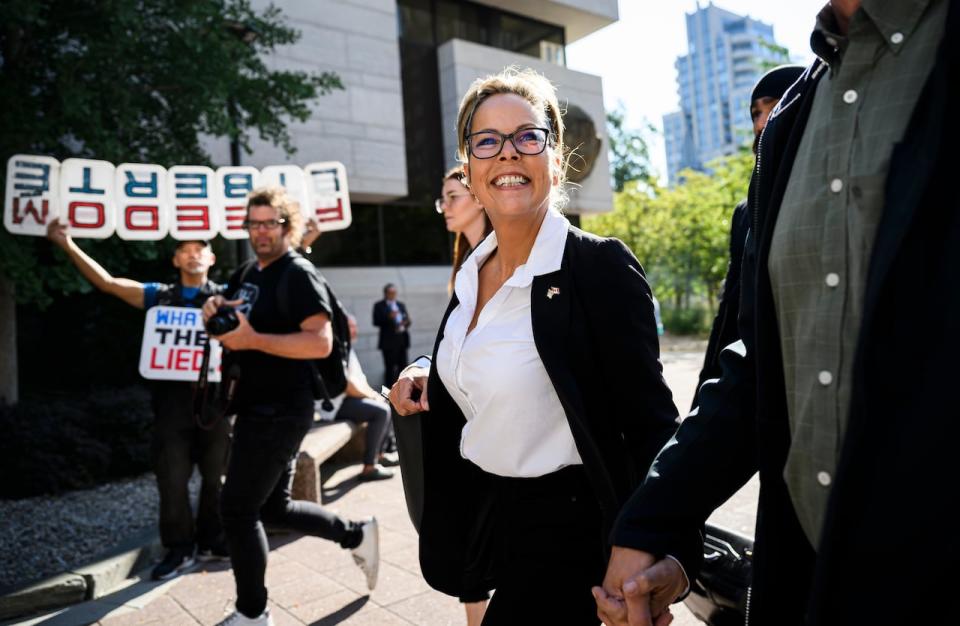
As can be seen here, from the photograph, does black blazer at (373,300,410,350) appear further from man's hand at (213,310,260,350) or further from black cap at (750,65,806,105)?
black cap at (750,65,806,105)

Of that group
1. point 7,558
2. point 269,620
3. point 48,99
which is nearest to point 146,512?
point 7,558

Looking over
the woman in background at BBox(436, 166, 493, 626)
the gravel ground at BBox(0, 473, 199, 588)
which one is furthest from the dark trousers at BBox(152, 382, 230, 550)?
the woman in background at BBox(436, 166, 493, 626)

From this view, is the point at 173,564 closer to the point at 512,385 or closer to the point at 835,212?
the point at 512,385

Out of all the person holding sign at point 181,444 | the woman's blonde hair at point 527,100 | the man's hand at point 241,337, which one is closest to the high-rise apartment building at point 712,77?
the person holding sign at point 181,444

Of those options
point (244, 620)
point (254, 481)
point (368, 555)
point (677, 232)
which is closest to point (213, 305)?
point (254, 481)

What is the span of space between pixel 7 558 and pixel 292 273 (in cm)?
322

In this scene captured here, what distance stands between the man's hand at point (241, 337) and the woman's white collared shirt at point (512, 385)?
5.41 ft

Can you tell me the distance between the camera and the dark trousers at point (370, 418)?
24.1 ft

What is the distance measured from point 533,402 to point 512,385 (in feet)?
0.23

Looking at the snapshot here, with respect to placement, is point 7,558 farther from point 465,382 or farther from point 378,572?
point 465,382

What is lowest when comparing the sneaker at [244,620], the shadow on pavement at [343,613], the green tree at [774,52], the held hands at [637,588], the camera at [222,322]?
the shadow on pavement at [343,613]

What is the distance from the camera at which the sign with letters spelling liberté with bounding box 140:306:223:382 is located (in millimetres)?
5184

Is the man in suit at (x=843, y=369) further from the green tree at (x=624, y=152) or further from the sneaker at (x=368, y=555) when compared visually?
the green tree at (x=624, y=152)

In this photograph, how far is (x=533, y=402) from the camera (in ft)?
6.71
